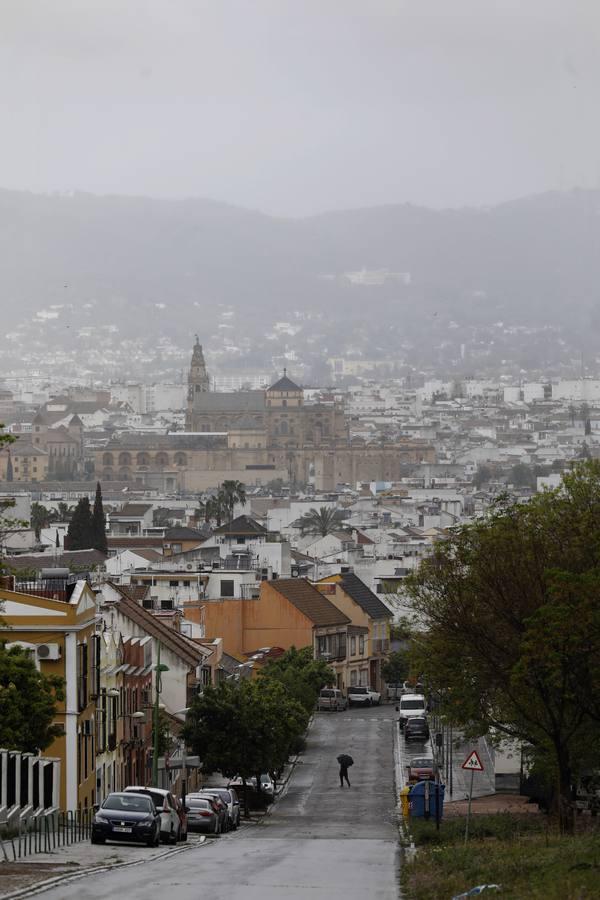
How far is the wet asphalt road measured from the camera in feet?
62.7

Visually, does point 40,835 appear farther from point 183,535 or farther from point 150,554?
point 183,535

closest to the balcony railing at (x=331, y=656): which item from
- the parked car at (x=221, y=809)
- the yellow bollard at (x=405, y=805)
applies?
the yellow bollard at (x=405, y=805)

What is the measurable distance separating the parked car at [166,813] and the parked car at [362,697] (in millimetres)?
44728

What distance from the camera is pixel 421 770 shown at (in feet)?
141

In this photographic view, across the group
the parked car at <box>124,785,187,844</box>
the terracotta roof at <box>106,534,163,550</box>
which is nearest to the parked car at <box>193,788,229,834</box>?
the parked car at <box>124,785,187,844</box>

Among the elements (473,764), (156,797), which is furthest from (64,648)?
(473,764)

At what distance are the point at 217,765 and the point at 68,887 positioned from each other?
2298 cm

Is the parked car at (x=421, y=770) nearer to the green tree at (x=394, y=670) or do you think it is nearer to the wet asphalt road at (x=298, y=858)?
the wet asphalt road at (x=298, y=858)

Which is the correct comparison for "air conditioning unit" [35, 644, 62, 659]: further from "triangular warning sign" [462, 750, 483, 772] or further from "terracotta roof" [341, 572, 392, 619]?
"terracotta roof" [341, 572, 392, 619]

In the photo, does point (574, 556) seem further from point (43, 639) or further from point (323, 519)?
point (323, 519)

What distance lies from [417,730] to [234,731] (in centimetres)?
1441

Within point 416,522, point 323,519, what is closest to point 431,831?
point 323,519

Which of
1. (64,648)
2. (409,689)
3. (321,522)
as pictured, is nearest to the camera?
(64,648)

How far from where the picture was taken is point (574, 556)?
Result: 3198 cm
